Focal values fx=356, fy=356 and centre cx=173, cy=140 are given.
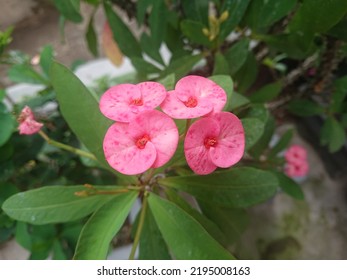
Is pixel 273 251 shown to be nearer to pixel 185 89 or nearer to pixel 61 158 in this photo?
pixel 61 158

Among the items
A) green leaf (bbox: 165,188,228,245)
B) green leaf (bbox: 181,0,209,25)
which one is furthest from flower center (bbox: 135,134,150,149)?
green leaf (bbox: 181,0,209,25)

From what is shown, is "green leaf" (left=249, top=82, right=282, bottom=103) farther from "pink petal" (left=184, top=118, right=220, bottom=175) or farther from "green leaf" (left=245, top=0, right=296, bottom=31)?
"pink petal" (left=184, top=118, right=220, bottom=175)

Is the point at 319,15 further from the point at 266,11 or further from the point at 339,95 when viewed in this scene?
the point at 339,95

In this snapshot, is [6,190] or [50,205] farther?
[6,190]

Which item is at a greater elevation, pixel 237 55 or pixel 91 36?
pixel 91 36

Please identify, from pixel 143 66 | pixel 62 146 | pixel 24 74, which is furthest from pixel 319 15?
pixel 24 74

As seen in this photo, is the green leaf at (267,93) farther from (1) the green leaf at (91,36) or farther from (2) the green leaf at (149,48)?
(1) the green leaf at (91,36)
